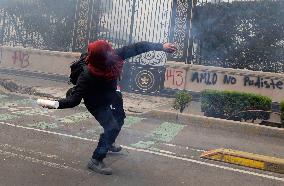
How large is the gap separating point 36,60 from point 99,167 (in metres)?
12.6

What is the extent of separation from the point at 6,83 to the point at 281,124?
873cm

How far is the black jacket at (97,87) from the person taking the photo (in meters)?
4.74

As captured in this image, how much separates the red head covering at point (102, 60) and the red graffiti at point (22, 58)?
1289cm

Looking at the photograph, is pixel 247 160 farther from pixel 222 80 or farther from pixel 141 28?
pixel 141 28

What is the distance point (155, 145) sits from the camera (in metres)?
6.69

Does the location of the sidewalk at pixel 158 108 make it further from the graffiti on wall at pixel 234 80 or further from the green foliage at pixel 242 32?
the green foliage at pixel 242 32

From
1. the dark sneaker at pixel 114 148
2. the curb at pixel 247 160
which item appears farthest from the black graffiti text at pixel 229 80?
the dark sneaker at pixel 114 148

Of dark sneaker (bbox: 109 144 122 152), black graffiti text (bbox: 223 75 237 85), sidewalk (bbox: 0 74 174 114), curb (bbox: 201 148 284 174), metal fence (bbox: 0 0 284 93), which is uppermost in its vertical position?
metal fence (bbox: 0 0 284 93)

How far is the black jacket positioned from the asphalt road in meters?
0.92

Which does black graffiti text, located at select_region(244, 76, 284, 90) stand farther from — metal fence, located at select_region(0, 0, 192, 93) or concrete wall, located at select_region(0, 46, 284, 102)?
metal fence, located at select_region(0, 0, 192, 93)

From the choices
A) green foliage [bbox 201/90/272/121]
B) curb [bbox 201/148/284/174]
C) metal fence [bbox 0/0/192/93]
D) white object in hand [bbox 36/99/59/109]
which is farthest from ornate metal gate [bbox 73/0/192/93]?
white object in hand [bbox 36/99/59/109]

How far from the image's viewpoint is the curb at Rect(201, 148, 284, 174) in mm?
5832

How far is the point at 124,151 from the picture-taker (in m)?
6.09

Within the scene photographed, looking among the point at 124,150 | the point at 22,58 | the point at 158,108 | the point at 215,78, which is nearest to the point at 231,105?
the point at 158,108
